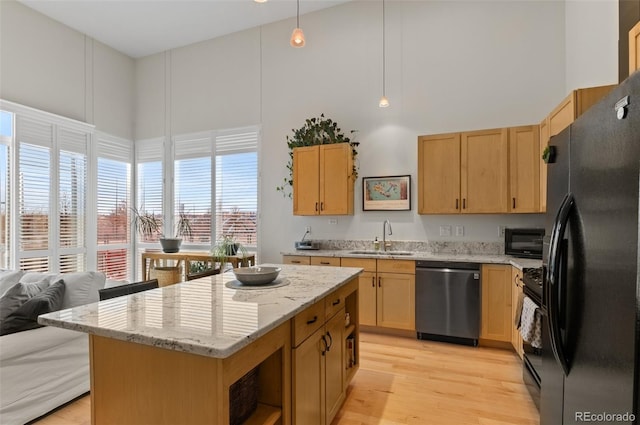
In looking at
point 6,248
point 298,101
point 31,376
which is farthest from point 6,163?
point 298,101

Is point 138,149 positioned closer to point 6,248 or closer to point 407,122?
point 6,248

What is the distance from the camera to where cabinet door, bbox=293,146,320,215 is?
445cm

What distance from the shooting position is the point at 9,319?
2.20 m

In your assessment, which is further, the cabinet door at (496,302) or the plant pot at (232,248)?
the plant pot at (232,248)

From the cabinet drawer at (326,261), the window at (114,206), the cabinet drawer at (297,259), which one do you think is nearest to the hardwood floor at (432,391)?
the cabinet drawer at (326,261)

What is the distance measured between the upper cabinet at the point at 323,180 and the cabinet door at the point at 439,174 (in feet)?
3.04

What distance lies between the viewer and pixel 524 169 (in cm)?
348

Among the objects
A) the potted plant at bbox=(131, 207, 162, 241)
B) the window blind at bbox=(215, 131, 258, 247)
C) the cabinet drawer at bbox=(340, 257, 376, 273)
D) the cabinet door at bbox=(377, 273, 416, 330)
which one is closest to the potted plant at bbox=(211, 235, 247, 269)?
the window blind at bbox=(215, 131, 258, 247)

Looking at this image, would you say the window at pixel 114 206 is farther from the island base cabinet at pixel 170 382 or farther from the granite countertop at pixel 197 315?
the island base cabinet at pixel 170 382

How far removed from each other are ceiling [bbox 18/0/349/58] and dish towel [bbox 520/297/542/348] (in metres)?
4.51

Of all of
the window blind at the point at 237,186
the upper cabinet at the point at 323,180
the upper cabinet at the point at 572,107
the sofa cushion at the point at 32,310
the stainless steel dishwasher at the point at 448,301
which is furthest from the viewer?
the window blind at the point at 237,186

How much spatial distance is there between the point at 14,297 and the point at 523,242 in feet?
14.9

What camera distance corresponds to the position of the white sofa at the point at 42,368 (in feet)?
6.72

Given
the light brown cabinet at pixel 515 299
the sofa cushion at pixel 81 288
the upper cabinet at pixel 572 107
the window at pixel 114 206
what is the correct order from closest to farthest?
the upper cabinet at pixel 572 107, the sofa cushion at pixel 81 288, the light brown cabinet at pixel 515 299, the window at pixel 114 206
